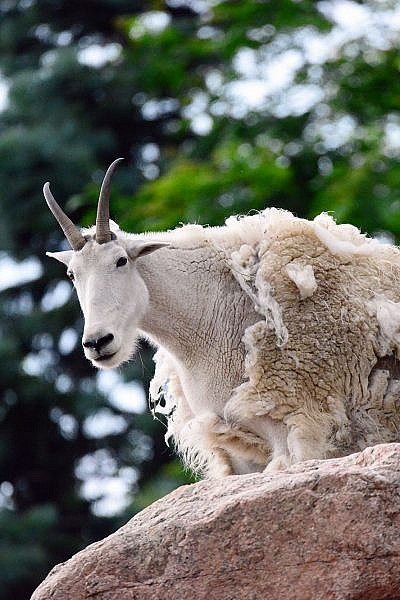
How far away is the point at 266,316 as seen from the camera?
7941 millimetres

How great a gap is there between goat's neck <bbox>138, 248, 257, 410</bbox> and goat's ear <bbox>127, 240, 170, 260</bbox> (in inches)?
5.2

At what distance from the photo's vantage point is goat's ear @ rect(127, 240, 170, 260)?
804 cm

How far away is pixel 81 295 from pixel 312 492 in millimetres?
2520

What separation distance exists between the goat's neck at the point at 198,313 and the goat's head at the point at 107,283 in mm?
120

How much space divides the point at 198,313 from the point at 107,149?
13.0 m

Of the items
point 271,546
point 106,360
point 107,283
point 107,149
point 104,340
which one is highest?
point 271,546

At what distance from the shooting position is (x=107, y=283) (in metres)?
7.93

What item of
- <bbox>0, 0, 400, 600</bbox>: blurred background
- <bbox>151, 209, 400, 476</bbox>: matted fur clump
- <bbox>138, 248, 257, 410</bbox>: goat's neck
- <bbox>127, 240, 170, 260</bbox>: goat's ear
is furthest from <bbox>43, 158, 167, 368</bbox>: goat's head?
<bbox>0, 0, 400, 600</bbox>: blurred background

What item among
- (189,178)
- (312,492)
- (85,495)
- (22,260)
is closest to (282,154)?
(189,178)

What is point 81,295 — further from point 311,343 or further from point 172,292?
point 311,343

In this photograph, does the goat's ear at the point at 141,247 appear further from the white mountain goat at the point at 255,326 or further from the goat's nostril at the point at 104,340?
the goat's nostril at the point at 104,340

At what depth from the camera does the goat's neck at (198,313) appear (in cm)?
810

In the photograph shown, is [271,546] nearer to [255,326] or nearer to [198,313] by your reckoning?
[255,326]

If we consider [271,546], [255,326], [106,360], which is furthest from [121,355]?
[271,546]
